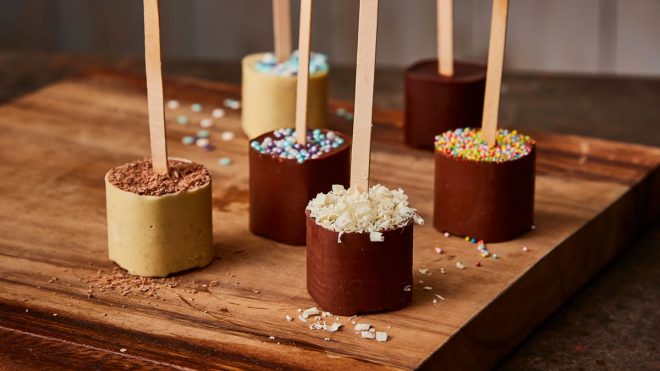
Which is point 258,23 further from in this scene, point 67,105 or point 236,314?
point 236,314

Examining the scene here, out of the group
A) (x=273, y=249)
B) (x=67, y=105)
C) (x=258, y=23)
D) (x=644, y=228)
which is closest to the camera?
(x=273, y=249)

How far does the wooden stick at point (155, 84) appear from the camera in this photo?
1425mm

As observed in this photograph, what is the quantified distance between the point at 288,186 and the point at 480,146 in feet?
0.98

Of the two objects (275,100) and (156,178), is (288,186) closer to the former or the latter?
(156,178)

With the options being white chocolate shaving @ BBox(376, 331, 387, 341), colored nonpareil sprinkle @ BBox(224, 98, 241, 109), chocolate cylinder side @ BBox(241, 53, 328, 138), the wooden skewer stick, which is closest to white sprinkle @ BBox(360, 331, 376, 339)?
white chocolate shaving @ BBox(376, 331, 387, 341)

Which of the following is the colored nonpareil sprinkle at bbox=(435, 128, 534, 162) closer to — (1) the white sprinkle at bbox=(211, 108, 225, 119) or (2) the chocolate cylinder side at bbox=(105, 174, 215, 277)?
(2) the chocolate cylinder side at bbox=(105, 174, 215, 277)

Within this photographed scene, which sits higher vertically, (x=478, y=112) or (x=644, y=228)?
(x=478, y=112)

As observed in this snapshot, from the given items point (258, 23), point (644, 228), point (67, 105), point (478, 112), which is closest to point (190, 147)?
point (67, 105)

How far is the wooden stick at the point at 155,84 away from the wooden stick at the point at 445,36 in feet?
2.15

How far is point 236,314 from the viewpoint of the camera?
139 centimetres

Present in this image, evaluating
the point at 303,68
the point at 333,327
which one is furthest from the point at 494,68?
the point at 333,327

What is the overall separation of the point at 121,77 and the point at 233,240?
37.1 inches

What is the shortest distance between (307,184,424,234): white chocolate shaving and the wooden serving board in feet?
0.41

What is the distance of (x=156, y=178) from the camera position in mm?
1494
